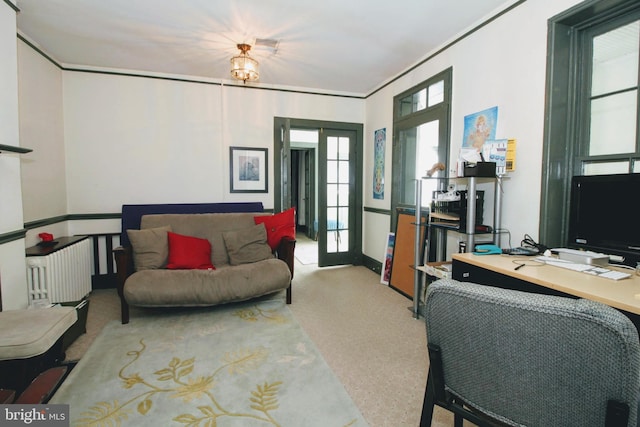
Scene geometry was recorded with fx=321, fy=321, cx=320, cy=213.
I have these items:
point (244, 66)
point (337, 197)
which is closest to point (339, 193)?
point (337, 197)

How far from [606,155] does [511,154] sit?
1.68 ft

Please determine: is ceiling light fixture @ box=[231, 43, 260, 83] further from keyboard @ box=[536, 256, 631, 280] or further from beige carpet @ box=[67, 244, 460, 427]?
keyboard @ box=[536, 256, 631, 280]

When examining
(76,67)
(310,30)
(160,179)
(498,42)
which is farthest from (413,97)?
(76,67)

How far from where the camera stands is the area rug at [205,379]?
166 centimetres

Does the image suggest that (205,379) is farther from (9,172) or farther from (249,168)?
(249,168)

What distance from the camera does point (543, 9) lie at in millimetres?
2100

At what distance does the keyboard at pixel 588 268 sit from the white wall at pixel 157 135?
321 cm

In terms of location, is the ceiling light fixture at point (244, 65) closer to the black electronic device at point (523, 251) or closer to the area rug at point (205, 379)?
the area rug at point (205, 379)

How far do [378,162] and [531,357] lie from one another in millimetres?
3683

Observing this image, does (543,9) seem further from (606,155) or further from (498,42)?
(606,155)

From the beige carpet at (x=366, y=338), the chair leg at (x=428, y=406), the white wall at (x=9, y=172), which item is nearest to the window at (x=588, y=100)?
the beige carpet at (x=366, y=338)

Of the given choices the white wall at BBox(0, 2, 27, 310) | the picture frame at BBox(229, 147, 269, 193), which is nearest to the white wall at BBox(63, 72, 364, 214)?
the picture frame at BBox(229, 147, 269, 193)

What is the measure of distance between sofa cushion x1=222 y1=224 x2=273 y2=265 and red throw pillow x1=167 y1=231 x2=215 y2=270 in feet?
0.74

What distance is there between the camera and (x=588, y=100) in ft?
6.68
